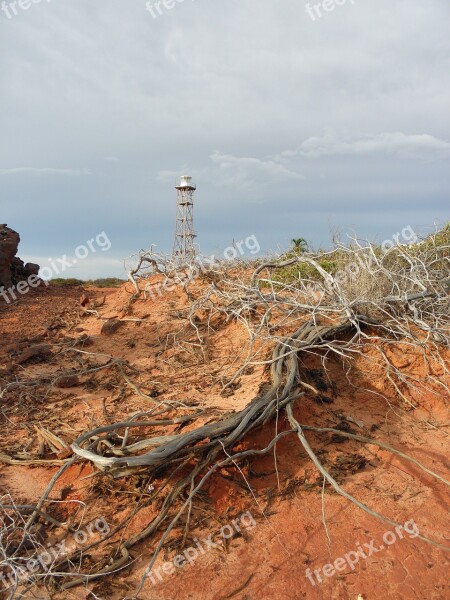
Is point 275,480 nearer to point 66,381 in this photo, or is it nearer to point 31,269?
point 66,381

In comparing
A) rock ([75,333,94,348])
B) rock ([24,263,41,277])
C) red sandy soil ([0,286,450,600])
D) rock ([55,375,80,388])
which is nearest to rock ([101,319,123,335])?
rock ([75,333,94,348])

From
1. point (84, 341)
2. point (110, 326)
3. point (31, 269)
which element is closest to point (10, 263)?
point (31, 269)

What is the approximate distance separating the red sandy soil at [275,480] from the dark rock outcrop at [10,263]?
6.20 metres

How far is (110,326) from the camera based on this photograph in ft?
22.6

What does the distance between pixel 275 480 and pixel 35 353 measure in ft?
12.9

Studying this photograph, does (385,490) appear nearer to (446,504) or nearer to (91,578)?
(446,504)

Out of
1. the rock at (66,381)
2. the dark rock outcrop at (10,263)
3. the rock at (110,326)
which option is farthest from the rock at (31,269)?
the rock at (66,381)

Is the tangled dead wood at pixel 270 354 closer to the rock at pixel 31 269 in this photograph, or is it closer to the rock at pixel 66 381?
the rock at pixel 66 381

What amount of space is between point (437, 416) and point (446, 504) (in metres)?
1.36

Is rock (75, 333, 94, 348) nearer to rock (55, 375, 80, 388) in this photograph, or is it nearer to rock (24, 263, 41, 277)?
rock (55, 375, 80, 388)

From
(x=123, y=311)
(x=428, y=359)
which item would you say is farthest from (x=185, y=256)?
(x=428, y=359)

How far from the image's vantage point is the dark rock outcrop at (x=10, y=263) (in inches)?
451

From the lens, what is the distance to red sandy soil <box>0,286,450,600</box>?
8.77ft

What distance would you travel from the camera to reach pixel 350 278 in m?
6.14
